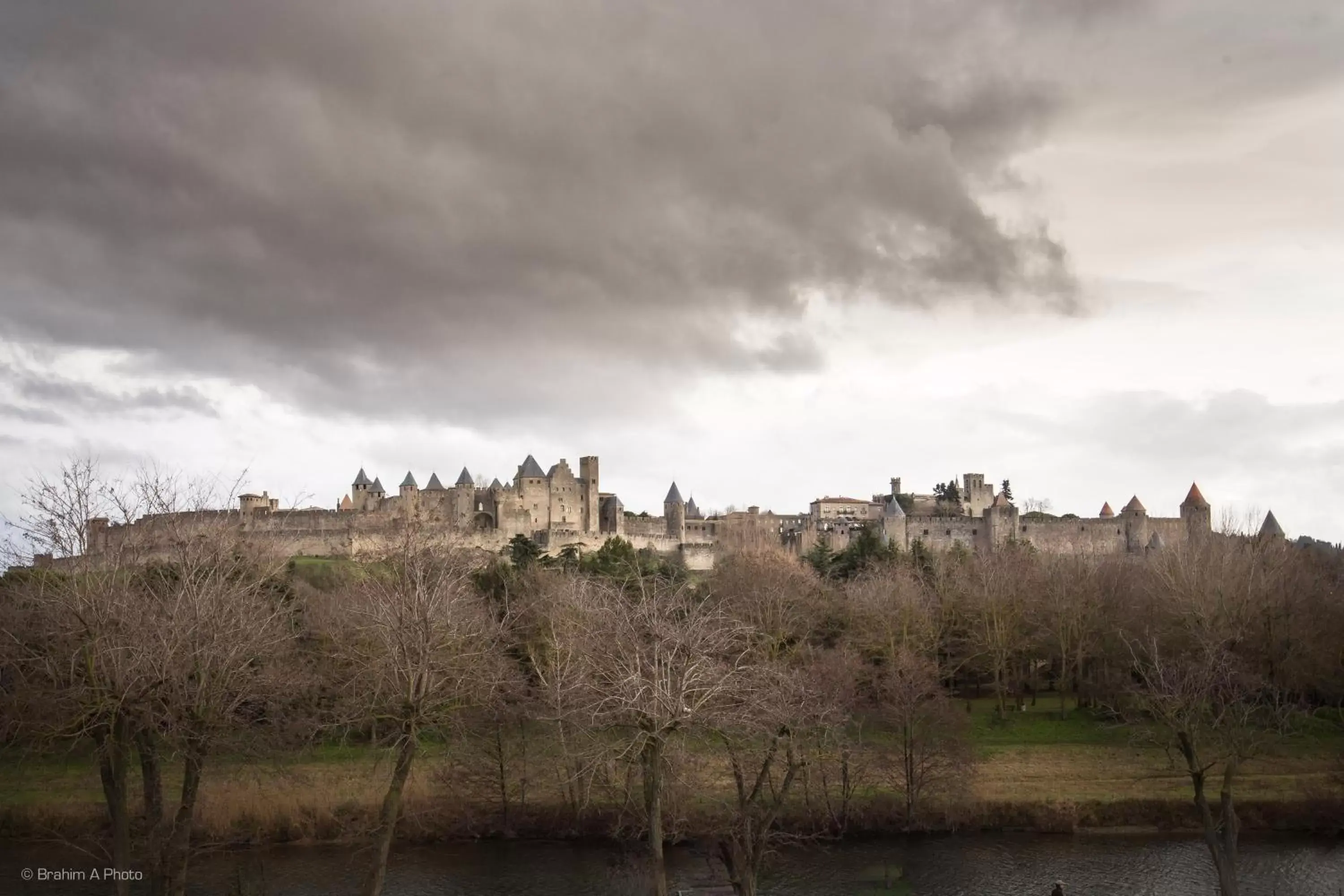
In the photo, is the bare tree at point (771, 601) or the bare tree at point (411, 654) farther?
the bare tree at point (771, 601)

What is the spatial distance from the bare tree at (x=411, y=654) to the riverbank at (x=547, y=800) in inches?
94.9

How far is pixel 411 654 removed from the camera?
22000mm

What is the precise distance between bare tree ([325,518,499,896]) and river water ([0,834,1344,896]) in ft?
8.28

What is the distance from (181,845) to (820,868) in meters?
16.5

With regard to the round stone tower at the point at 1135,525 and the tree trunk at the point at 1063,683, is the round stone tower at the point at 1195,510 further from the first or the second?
the tree trunk at the point at 1063,683

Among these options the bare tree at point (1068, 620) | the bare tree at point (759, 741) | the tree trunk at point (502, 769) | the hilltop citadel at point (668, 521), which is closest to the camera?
the bare tree at point (759, 741)

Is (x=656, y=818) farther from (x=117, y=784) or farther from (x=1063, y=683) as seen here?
(x=1063, y=683)

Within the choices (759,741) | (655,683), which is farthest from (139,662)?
(759,741)

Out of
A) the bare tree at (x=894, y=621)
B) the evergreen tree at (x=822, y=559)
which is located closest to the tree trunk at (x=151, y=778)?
the bare tree at (x=894, y=621)

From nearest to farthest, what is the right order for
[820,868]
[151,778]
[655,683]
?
[655,683] < [151,778] < [820,868]

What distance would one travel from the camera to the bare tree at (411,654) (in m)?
20.7

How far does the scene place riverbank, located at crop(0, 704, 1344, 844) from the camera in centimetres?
3266

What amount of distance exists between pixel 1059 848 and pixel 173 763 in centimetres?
2779

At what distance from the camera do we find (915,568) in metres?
57.3
